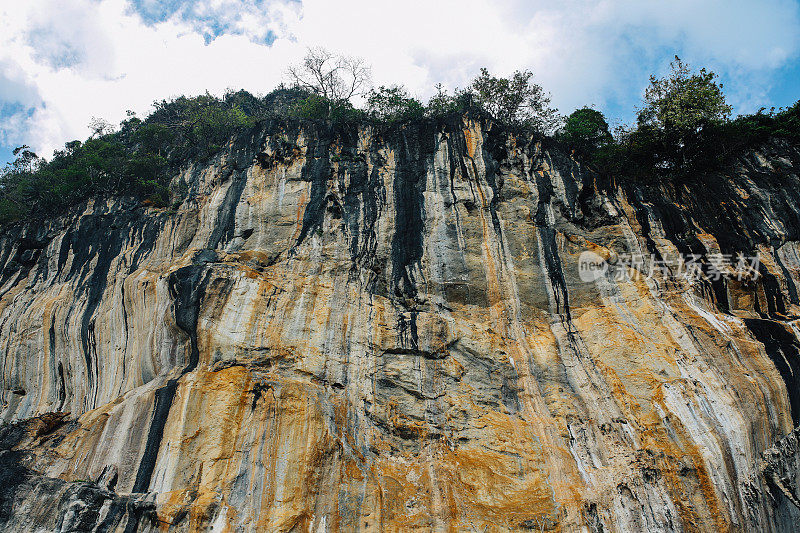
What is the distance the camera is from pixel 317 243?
42.1 feet

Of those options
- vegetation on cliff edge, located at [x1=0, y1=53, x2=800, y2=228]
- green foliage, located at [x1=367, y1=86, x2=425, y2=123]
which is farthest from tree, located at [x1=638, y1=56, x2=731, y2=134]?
green foliage, located at [x1=367, y1=86, x2=425, y2=123]

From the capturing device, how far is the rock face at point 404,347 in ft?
28.0

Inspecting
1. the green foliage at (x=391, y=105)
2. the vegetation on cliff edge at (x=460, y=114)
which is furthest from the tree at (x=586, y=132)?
the green foliage at (x=391, y=105)

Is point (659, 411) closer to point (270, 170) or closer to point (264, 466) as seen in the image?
point (264, 466)

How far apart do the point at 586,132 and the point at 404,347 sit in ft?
43.4

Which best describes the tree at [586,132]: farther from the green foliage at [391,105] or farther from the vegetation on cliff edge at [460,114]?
the green foliage at [391,105]

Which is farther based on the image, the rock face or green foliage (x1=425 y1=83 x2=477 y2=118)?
→ green foliage (x1=425 y1=83 x2=477 y2=118)

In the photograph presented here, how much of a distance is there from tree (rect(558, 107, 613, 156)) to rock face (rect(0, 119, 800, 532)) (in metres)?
4.58

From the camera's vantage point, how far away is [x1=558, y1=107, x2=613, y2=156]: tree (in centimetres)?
Result: 1888

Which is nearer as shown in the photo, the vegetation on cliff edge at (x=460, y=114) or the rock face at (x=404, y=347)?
the rock face at (x=404, y=347)

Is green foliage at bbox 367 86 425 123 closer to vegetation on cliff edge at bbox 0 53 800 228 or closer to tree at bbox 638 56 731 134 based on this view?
vegetation on cliff edge at bbox 0 53 800 228

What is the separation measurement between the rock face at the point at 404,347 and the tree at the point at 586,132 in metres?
4.58

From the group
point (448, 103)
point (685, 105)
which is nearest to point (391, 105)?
point (448, 103)

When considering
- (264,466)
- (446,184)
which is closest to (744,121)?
(446,184)
